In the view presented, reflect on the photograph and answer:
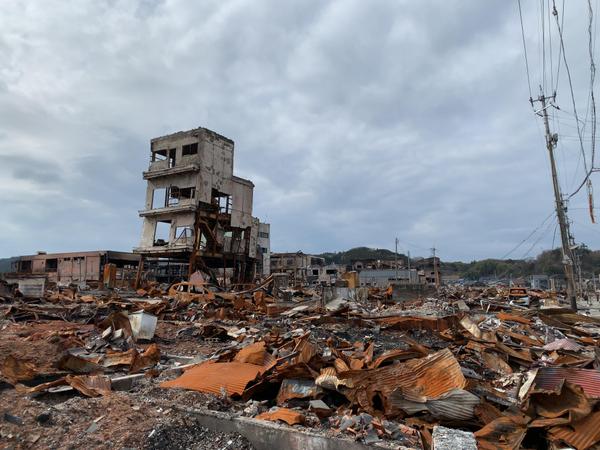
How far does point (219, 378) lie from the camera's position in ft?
16.9

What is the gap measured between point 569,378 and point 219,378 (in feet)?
12.6

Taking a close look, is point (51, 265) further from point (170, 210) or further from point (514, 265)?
point (514, 265)

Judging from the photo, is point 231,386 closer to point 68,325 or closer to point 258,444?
point 258,444

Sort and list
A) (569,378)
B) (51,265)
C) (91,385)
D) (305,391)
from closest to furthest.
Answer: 1. (569,378)
2. (305,391)
3. (91,385)
4. (51,265)

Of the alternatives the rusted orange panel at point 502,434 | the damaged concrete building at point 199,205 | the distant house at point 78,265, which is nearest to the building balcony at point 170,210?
the damaged concrete building at point 199,205

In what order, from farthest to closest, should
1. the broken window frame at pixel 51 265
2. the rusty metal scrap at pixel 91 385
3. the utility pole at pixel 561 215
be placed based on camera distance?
the broken window frame at pixel 51 265 < the utility pole at pixel 561 215 < the rusty metal scrap at pixel 91 385

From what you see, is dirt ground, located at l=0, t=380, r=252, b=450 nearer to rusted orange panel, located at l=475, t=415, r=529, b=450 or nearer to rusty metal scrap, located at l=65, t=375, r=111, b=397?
rusty metal scrap, located at l=65, t=375, r=111, b=397

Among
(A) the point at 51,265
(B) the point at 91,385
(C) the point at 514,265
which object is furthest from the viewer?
(C) the point at 514,265

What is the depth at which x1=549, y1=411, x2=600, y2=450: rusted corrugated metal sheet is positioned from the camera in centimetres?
332

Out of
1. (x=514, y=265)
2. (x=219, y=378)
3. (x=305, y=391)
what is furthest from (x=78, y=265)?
(x=514, y=265)

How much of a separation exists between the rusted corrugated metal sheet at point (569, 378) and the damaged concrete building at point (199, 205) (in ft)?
71.3

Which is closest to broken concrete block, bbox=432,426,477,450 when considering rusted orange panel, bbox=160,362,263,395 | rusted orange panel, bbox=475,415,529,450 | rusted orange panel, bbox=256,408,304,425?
rusted orange panel, bbox=475,415,529,450

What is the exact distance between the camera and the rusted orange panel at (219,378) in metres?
4.87

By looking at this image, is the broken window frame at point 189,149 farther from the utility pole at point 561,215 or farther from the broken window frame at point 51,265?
the broken window frame at point 51,265
